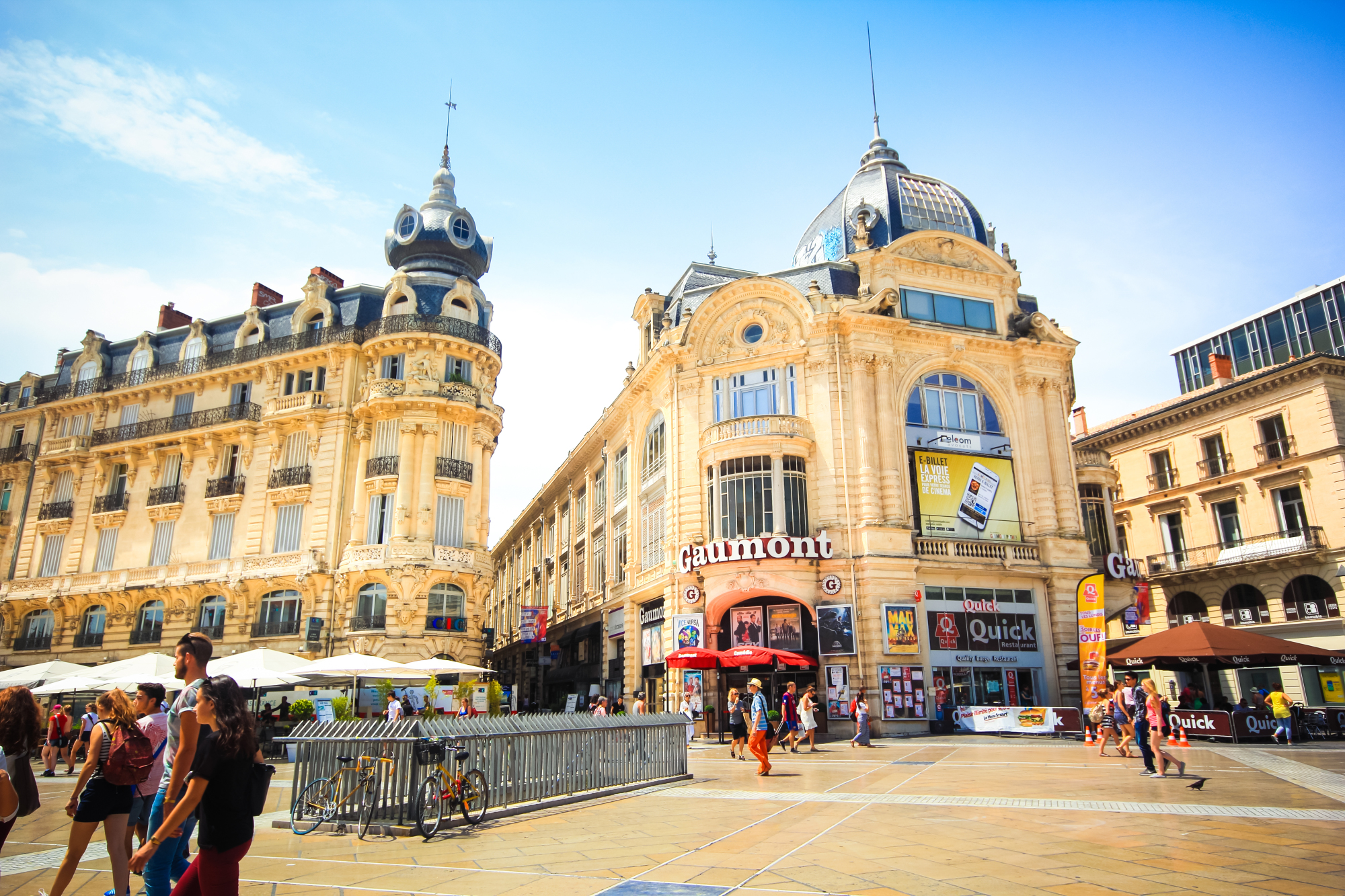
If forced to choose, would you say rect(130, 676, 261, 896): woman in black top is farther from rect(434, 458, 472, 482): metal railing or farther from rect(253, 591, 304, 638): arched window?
rect(253, 591, 304, 638): arched window

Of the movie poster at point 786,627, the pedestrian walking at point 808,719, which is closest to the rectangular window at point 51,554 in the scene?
the movie poster at point 786,627

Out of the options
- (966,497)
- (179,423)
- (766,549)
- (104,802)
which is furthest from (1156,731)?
(179,423)

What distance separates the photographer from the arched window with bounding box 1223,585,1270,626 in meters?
36.3

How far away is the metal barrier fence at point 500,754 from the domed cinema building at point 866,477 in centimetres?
1302

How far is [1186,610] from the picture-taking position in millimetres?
40000

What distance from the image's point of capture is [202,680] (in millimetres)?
5676

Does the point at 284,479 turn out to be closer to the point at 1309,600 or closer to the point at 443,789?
the point at 443,789

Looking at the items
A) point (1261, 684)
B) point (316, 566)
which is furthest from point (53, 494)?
point (1261, 684)

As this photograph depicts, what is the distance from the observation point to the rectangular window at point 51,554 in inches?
1574

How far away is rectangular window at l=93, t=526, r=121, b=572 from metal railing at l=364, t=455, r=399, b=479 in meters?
13.6

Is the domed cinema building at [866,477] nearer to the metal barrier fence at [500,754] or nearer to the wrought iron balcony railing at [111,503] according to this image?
the metal barrier fence at [500,754]

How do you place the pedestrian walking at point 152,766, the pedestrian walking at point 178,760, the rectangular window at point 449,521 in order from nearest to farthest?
the pedestrian walking at point 178,760
the pedestrian walking at point 152,766
the rectangular window at point 449,521

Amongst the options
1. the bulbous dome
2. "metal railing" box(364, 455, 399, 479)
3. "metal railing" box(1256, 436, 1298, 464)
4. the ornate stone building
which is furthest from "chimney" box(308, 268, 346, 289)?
"metal railing" box(1256, 436, 1298, 464)

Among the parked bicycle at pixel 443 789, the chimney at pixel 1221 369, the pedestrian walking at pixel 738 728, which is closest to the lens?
the parked bicycle at pixel 443 789
